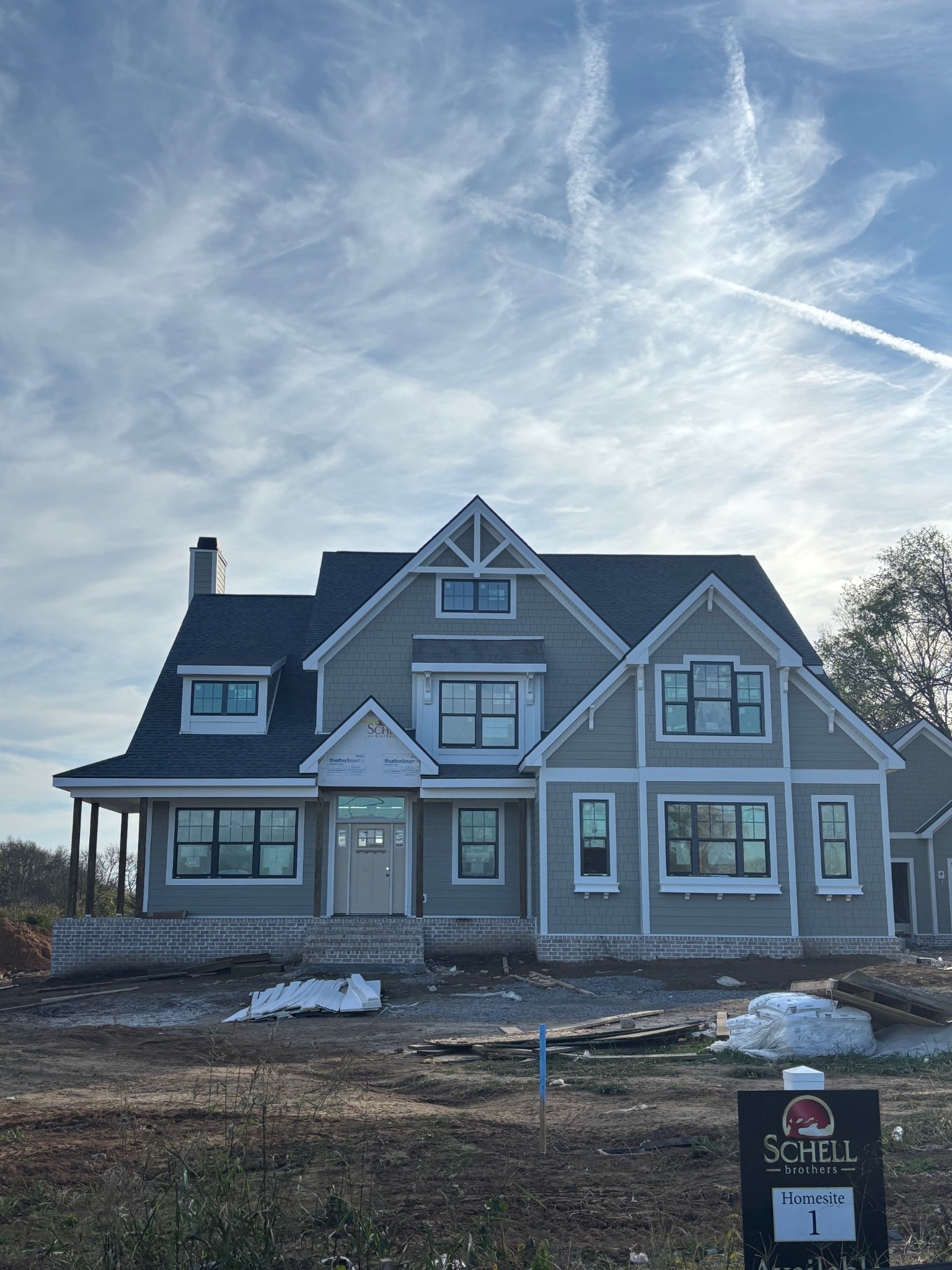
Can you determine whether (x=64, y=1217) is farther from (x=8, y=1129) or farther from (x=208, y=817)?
(x=208, y=817)

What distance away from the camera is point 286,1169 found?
7.96 m

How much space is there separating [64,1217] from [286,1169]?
1399 mm

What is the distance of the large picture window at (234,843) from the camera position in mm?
27859

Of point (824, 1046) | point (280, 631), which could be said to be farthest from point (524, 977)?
point (280, 631)

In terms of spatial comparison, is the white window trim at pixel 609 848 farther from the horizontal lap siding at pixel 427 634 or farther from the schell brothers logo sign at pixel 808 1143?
the schell brothers logo sign at pixel 808 1143

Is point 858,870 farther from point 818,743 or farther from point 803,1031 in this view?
point 803,1031

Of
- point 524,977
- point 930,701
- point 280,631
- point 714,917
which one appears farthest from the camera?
point 930,701

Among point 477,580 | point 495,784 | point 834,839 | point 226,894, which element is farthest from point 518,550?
point 226,894

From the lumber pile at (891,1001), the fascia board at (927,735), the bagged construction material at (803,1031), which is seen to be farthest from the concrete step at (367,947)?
the fascia board at (927,735)

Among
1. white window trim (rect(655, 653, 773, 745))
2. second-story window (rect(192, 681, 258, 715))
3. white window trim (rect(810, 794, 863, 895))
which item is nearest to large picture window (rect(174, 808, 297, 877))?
second-story window (rect(192, 681, 258, 715))

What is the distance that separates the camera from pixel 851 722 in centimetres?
2681

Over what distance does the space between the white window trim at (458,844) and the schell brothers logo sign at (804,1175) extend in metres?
22.1

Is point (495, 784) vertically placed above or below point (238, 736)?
below

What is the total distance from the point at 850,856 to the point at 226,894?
555 inches
